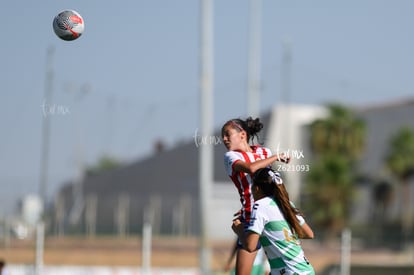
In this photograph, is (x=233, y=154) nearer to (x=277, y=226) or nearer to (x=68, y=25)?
(x=277, y=226)

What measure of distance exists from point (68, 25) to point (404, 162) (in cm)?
5215

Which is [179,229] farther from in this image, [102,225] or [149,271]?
[149,271]

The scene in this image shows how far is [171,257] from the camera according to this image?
31438mm

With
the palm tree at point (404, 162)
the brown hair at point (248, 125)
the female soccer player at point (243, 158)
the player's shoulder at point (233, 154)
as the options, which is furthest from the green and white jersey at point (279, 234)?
the palm tree at point (404, 162)

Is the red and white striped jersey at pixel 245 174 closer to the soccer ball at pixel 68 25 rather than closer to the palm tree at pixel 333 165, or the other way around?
the soccer ball at pixel 68 25

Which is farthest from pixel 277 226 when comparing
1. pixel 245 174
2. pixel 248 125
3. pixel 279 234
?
pixel 248 125

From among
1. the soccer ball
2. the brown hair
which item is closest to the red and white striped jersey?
the brown hair

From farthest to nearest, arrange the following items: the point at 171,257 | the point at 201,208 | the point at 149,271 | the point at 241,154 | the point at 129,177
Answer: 1. the point at 129,177
2. the point at 171,257
3. the point at 201,208
4. the point at 149,271
5. the point at 241,154

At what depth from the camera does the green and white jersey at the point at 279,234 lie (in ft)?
29.0

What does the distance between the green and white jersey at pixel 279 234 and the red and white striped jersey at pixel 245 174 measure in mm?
203

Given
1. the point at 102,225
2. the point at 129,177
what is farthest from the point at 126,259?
the point at 129,177

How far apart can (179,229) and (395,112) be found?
17597 millimetres

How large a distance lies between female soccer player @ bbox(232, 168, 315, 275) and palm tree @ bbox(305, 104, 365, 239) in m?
49.2

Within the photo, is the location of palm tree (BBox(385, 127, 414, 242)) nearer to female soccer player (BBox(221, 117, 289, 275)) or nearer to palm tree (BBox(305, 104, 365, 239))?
palm tree (BBox(305, 104, 365, 239))
